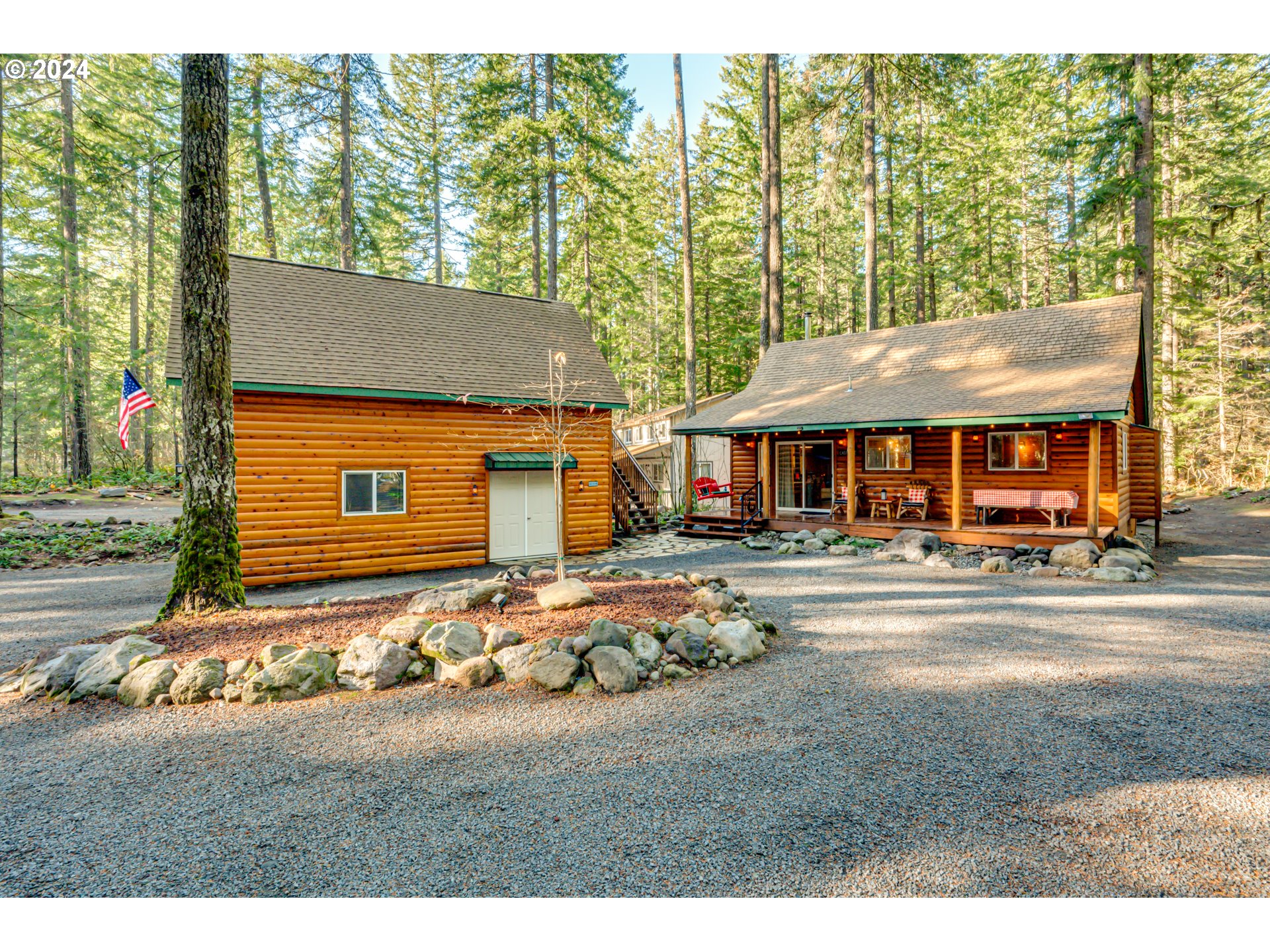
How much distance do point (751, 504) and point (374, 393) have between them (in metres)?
10.2

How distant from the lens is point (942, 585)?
9102mm

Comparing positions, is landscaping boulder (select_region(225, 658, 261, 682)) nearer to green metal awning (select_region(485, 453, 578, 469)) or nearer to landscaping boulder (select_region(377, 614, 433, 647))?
landscaping boulder (select_region(377, 614, 433, 647))

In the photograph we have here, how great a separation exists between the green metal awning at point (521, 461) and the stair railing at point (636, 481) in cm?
492

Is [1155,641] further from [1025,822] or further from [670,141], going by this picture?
[670,141]

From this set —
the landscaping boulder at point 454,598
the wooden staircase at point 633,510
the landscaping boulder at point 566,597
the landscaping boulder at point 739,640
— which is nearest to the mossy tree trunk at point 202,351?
the landscaping boulder at point 454,598

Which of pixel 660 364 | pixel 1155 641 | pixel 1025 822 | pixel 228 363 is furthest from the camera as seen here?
pixel 660 364

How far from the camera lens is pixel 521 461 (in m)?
11.9

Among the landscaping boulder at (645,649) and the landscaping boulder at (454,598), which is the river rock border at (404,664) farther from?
the landscaping boulder at (454,598)

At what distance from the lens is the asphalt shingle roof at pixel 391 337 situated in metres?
10.1

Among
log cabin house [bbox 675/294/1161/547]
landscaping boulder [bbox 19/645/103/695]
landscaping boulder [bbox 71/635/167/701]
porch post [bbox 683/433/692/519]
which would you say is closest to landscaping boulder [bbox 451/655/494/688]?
landscaping boulder [bbox 71/635/167/701]

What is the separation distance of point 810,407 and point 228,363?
12589mm

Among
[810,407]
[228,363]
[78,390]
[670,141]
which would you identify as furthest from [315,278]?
[670,141]

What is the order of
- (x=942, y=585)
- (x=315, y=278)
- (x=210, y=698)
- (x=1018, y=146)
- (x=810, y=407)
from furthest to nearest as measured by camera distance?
(x=1018, y=146) → (x=810, y=407) → (x=315, y=278) → (x=942, y=585) → (x=210, y=698)

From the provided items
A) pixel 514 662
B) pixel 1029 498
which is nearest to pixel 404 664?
pixel 514 662
